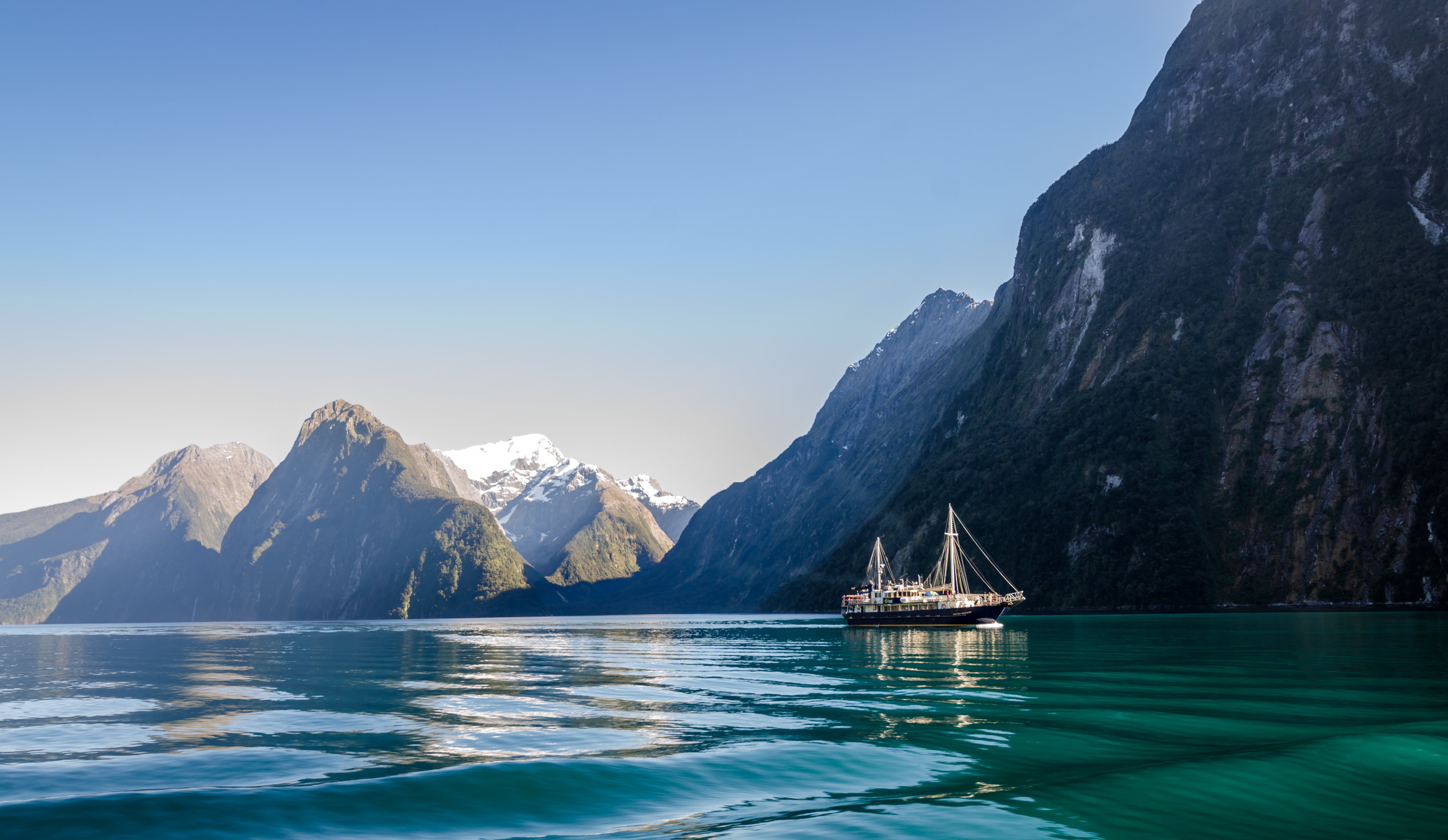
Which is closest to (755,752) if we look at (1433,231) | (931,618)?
(931,618)

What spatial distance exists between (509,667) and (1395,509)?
175885mm

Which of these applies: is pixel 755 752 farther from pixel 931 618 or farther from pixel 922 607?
pixel 922 607

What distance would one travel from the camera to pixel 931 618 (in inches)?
5512

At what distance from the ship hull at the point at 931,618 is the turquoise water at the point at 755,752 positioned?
224 feet

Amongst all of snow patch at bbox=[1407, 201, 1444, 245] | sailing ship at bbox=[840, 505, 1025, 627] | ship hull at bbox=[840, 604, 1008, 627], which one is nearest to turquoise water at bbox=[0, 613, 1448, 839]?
ship hull at bbox=[840, 604, 1008, 627]

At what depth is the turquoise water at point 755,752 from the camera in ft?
59.1

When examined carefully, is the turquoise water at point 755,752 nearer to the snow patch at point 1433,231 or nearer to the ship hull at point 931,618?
the ship hull at point 931,618

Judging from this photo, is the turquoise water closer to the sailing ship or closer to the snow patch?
the sailing ship

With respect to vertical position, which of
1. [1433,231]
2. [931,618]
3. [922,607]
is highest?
[1433,231]

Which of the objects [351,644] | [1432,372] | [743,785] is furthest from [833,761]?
[1432,372]

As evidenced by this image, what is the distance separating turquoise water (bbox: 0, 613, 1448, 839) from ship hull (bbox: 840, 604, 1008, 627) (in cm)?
6841

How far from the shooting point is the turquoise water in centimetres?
1802

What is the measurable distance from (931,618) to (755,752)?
392ft

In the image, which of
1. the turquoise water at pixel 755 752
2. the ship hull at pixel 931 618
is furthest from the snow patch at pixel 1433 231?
the turquoise water at pixel 755 752
